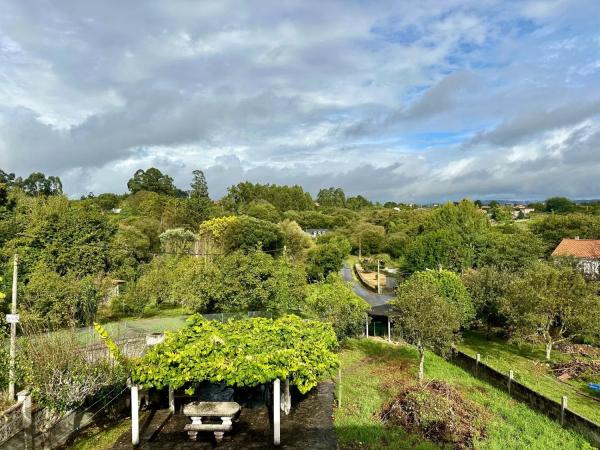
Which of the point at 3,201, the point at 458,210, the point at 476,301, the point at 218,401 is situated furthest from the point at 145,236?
the point at 458,210

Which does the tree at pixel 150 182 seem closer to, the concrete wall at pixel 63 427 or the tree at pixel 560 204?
the concrete wall at pixel 63 427

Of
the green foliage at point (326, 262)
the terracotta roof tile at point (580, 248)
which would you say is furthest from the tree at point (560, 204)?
the green foliage at point (326, 262)

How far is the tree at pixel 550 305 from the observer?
55.1 ft

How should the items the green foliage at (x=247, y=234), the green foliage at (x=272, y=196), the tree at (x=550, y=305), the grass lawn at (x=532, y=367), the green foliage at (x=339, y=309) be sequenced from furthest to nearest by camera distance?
1. the green foliage at (x=272, y=196)
2. the green foliage at (x=247, y=234)
3. the green foliage at (x=339, y=309)
4. the tree at (x=550, y=305)
5. the grass lawn at (x=532, y=367)

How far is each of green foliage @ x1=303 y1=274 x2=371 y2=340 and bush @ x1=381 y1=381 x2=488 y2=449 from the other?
250 inches

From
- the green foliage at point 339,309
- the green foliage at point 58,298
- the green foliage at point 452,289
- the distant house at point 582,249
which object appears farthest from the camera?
the distant house at point 582,249

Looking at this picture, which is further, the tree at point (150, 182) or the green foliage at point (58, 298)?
the tree at point (150, 182)

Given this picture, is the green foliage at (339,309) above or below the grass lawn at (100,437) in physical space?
above

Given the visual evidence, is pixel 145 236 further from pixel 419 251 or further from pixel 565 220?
pixel 565 220

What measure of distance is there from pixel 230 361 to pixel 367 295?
35.3m

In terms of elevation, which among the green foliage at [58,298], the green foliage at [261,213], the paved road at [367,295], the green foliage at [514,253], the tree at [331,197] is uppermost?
the tree at [331,197]

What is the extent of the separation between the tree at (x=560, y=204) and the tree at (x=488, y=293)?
78.3 meters

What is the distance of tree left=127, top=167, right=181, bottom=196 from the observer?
245 ft

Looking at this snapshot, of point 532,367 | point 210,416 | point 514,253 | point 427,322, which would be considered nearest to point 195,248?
point 514,253
